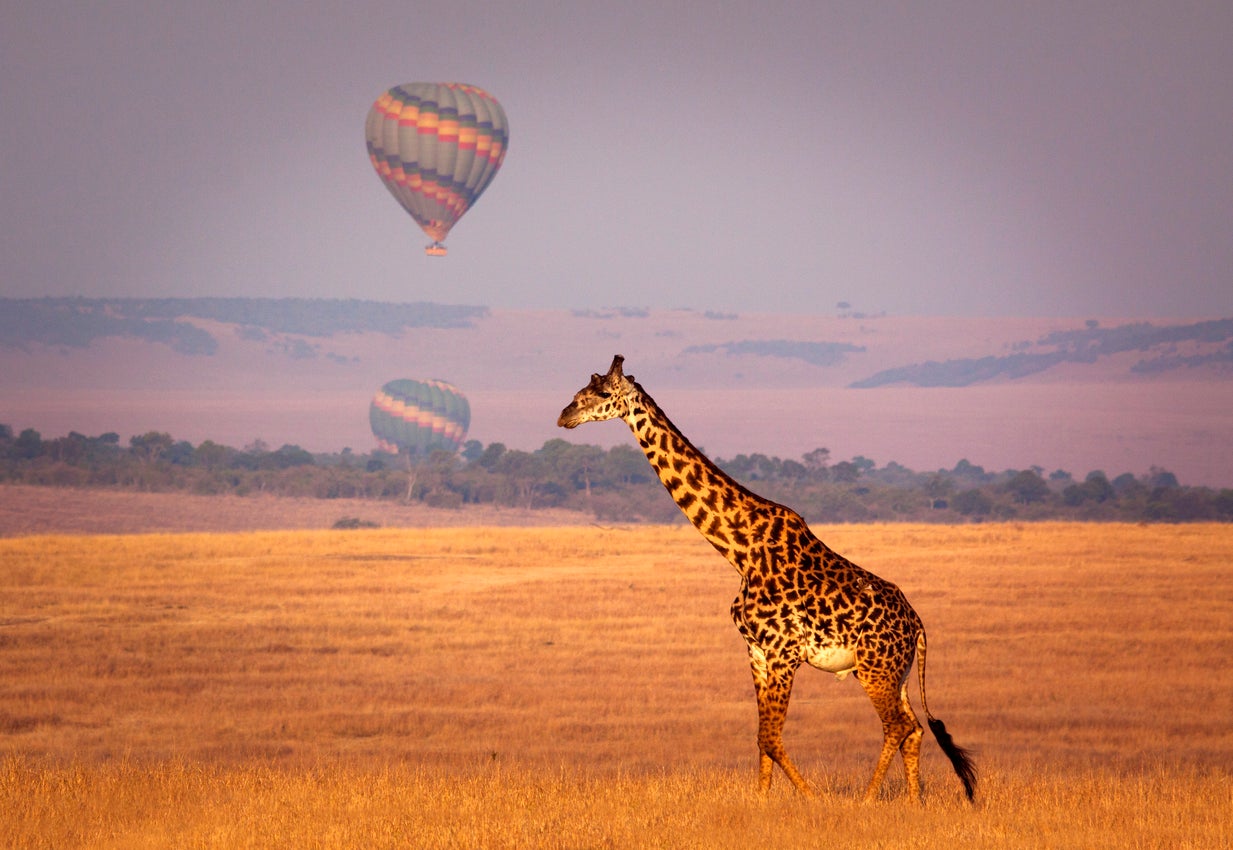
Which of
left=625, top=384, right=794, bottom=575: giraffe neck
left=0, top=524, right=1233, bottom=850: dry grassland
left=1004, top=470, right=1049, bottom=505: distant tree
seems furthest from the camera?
left=1004, top=470, right=1049, bottom=505: distant tree

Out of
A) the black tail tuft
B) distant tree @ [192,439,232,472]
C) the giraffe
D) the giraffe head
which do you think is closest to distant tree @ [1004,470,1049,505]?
distant tree @ [192,439,232,472]

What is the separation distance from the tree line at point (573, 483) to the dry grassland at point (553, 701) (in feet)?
270

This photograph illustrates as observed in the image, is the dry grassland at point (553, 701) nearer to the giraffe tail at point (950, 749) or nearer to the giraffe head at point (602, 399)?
the giraffe tail at point (950, 749)

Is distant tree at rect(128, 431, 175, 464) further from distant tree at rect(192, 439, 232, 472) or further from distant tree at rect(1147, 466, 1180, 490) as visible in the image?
distant tree at rect(1147, 466, 1180, 490)

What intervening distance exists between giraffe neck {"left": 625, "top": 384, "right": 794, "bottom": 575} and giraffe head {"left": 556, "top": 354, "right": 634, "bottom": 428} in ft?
0.41

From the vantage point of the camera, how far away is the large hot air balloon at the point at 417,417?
18038cm

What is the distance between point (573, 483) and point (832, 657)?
15055 cm

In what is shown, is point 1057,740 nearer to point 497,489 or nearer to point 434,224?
point 434,224

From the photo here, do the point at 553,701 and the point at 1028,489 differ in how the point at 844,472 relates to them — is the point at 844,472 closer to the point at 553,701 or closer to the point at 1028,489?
the point at 1028,489

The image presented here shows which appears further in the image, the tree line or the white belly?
the tree line

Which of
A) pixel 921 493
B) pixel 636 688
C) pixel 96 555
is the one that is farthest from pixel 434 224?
pixel 636 688

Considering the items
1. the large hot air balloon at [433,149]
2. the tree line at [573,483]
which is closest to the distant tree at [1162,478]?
the tree line at [573,483]

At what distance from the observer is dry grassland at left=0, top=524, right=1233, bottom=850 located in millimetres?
11945

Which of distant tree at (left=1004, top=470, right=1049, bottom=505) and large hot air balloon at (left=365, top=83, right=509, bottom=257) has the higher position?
large hot air balloon at (left=365, top=83, right=509, bottom=257)
